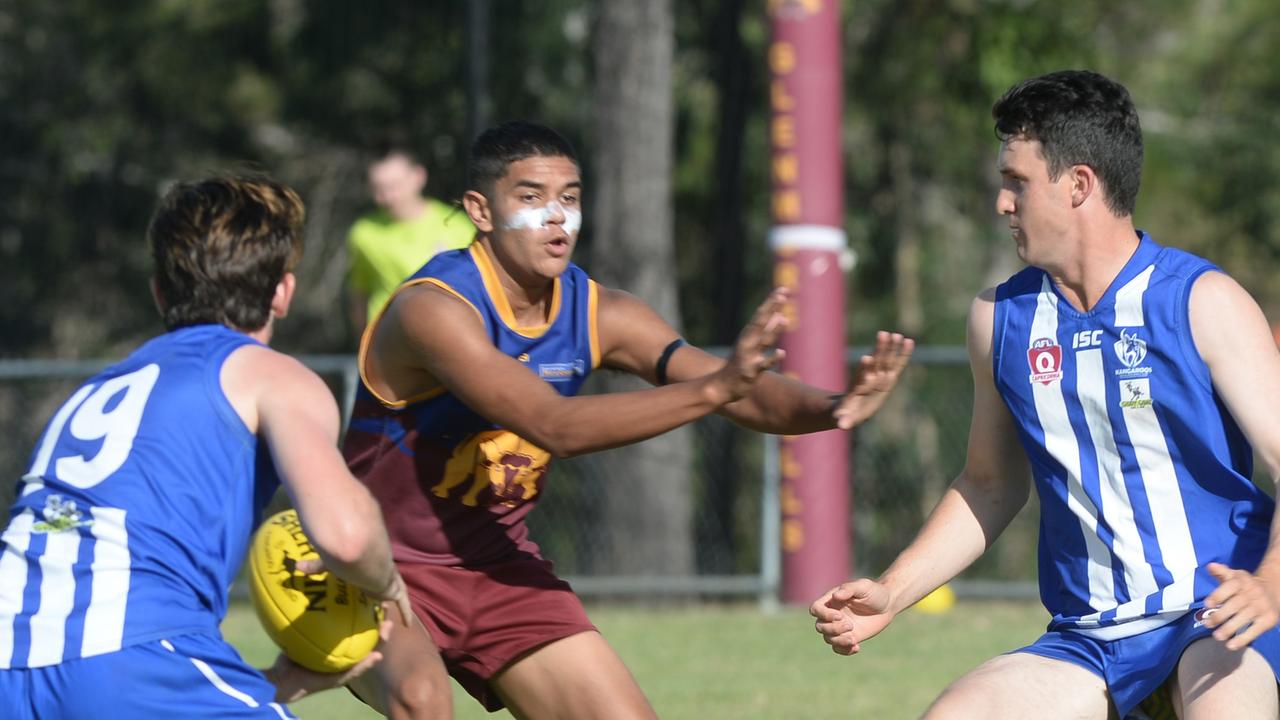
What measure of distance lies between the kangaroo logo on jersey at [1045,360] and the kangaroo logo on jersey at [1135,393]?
0.16 meters

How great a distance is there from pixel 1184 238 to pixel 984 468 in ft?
65.7

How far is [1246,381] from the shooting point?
141 inches

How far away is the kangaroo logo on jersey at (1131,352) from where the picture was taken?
12.2ft

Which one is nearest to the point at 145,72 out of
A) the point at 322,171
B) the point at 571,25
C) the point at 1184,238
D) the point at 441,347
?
the point at 322,171

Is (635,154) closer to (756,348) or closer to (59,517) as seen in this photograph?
(756,348)

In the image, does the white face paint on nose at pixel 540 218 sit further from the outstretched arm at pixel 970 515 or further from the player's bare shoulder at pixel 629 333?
the outstretched arm at pixel 970 515

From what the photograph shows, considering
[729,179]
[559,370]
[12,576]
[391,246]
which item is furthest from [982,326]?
[729,179]

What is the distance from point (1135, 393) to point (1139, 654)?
1.86 ft

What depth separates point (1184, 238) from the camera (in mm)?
22984

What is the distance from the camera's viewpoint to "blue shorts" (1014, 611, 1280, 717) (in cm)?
364

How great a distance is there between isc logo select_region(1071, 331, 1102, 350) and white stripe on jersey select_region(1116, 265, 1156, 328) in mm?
53

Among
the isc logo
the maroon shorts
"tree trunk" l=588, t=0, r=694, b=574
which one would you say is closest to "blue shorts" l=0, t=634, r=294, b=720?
the maroon shorts

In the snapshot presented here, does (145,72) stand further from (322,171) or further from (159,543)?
(159,543)

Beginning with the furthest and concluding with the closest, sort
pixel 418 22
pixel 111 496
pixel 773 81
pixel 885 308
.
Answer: pixel 885 308, pixel 418 22, pixel 773 81, pixel 111 496
